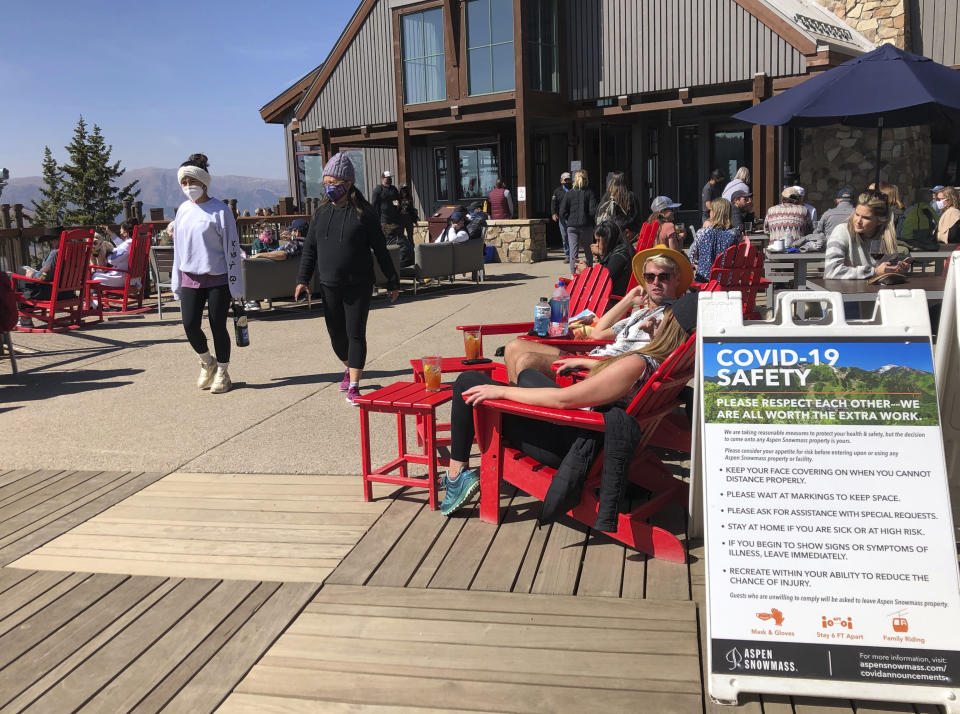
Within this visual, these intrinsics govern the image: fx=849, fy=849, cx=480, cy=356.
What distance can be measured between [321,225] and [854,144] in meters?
14.0

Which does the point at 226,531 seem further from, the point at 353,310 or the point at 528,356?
the point at 353,310

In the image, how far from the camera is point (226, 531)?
3785mm

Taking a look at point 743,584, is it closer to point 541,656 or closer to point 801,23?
point 541,656

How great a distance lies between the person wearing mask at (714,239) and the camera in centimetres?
797

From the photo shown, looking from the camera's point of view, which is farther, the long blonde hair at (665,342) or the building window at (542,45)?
the building window at (542,45)

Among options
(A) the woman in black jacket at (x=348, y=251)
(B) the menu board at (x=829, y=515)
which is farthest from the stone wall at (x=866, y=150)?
(B) the menu board at (x=829, y=515)

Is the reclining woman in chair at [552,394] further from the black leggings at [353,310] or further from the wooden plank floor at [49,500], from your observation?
the black leggings at [353,310]

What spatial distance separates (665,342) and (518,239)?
14.3 m

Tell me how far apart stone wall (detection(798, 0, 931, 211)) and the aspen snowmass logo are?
15573 millimetres

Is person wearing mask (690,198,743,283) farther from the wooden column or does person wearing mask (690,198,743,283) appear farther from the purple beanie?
the wooden column

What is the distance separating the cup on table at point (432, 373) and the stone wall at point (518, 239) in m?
13.5

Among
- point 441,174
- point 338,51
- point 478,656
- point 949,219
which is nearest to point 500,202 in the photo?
point 441,174

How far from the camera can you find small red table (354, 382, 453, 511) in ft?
12.6

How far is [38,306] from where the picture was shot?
9.96 meters
